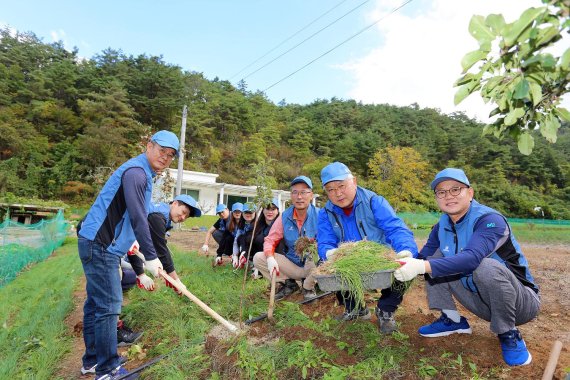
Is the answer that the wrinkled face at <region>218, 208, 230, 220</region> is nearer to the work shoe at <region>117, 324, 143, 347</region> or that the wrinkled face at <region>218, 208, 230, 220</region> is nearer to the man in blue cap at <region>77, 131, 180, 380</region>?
the work shoe at <region>117, 324, 143, 347</region>

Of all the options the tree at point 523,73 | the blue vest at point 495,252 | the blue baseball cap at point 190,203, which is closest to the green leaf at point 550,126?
the tree at point 523,73

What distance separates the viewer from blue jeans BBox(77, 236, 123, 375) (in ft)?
8.50

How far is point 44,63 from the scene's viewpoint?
39344 millimetres

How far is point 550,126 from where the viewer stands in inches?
47.4

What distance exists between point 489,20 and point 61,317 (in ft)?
16.0

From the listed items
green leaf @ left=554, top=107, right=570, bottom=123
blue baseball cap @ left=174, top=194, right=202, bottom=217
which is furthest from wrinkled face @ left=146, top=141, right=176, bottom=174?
green leaf @ left=554, top=107, right=570, bottom=123

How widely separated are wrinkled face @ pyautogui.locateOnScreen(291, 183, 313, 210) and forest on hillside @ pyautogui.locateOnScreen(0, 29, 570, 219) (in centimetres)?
1174

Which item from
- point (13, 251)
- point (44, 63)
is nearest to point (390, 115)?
point (44, 63)

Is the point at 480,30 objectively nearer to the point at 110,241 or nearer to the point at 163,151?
the point at 163,151

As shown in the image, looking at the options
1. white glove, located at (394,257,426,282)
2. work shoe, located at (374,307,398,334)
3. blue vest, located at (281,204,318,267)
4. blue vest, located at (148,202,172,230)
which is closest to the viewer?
white glove, located at (394,257,426,282)

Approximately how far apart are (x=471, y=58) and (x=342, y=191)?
6.48 ft

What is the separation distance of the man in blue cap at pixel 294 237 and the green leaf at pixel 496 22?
2995 millimetres

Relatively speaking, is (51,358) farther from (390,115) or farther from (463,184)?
(390,115)

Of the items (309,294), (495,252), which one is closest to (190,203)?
(309,294)
